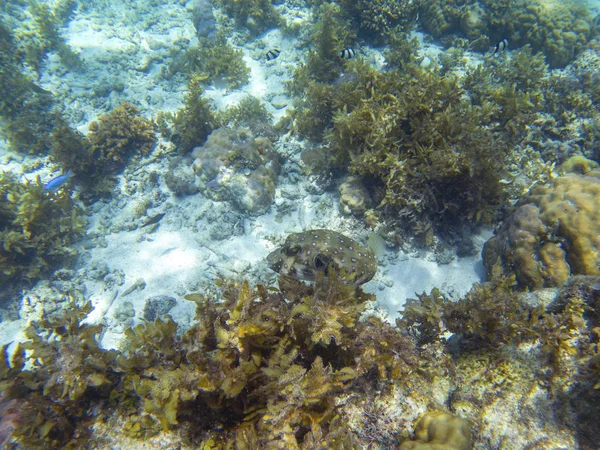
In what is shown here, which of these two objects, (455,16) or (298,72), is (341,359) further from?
(455,16)

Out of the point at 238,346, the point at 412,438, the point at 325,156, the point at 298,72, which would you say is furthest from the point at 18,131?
the point at 412,438

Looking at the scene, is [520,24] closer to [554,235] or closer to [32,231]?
[554,235]

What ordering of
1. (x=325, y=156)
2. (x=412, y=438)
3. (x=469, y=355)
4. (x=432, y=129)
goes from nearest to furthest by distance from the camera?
(x=412, y=438) → (x=469, y=355) → (x=432, y=129) → (x=325, y=156)

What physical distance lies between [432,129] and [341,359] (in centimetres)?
477

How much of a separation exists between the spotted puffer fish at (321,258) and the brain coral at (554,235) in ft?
6.55

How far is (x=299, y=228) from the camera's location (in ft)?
20.9

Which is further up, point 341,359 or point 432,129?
point 432,129

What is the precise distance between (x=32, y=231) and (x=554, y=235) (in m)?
10.7

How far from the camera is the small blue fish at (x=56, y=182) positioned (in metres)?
7.23

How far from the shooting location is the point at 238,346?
2.84 metres

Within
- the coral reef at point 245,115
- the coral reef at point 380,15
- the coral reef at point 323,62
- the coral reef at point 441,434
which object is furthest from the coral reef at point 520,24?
the coral reef at point 441,434

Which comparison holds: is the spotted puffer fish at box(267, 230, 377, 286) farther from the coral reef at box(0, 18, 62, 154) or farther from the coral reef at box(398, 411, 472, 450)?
A: the coral reef at box(0, 18, 62, 154)

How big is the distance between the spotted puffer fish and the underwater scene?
1.5 inches

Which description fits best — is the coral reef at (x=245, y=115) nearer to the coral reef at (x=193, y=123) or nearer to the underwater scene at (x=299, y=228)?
the underwater scene at (x=299, y=228)
